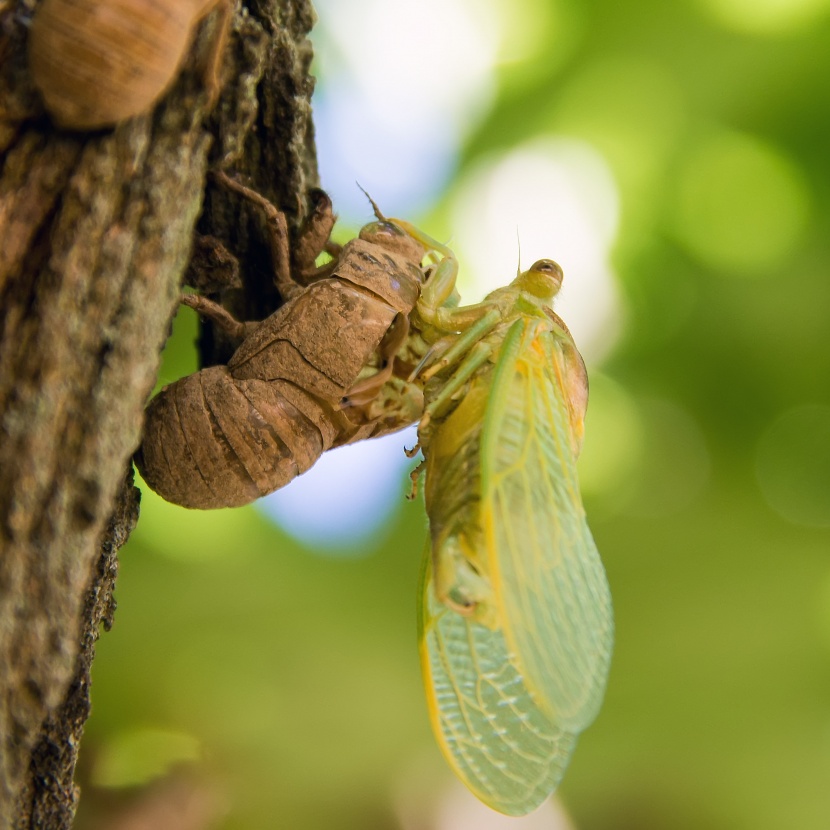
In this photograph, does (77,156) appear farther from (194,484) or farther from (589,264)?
(589,264)

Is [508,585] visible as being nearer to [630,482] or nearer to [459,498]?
[459,498]

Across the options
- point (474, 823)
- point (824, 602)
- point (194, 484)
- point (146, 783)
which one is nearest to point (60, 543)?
point (194, 484)

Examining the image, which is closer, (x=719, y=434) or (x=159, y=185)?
(x=159, y=185)

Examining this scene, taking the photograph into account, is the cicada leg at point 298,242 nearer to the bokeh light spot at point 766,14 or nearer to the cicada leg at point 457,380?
the cicada leg at point 457,380

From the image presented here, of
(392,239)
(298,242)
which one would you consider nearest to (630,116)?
(392,239)

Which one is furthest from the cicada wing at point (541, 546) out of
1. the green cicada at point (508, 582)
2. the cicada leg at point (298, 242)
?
the cicada leg at point (298, 242)

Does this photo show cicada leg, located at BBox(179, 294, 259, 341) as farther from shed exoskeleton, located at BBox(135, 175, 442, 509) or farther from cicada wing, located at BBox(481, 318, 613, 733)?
cicada wing, located at BBox(481, 318, 613, 733)
